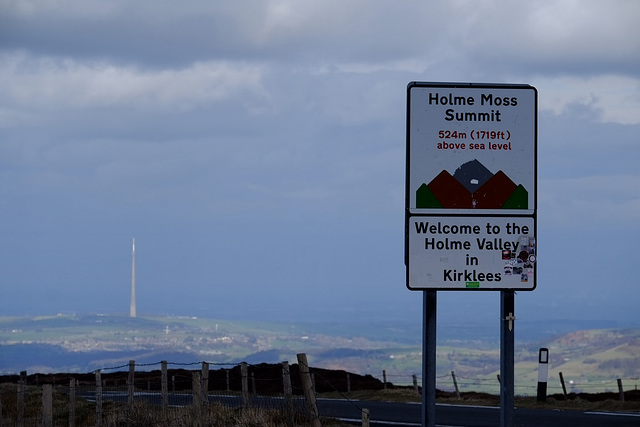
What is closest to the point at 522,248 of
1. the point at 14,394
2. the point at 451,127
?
the point at 451,127

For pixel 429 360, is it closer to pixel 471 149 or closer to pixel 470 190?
pixel 470 190

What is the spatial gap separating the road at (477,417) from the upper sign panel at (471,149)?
1165 cm

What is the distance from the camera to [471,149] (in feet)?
24.8

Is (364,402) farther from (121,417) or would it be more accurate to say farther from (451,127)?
(451,127)

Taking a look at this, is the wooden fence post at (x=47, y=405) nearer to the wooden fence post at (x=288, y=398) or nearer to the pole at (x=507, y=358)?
the wooden fence post at (x=288, y=398)

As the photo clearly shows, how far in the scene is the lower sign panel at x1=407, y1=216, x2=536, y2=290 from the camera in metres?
7.56

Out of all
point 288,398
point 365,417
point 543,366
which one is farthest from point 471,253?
point 543,366

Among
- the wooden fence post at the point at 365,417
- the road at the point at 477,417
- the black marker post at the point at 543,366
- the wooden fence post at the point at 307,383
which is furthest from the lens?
the black marker post at the point at 543,366

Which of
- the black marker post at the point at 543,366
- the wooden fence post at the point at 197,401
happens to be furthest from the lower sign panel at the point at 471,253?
the black marker post at the point at 543,366

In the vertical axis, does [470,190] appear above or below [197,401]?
above

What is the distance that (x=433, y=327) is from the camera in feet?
24.8

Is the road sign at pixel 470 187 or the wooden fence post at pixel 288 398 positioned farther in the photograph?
the wooden fence post at pixel 288 398

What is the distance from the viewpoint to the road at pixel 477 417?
19.2m

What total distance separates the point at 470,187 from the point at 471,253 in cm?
50
